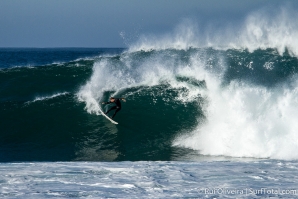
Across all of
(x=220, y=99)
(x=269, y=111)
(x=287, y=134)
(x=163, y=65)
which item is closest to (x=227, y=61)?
(x=163, y=65)

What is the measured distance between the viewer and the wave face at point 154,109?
9711 millimetres

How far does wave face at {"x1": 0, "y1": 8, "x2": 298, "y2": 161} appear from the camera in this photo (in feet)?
31.9

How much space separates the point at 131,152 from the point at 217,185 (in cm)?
369

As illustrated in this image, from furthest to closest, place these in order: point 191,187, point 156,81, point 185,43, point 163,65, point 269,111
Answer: point 185,43, point 163,65, point 156,81, point 269,111, point 191,187

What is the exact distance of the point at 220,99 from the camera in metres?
12.0

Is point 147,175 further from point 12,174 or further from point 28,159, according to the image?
point 28,159

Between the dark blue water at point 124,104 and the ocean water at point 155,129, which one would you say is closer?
the ocean water at point 155,129

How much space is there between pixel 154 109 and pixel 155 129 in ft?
4.45

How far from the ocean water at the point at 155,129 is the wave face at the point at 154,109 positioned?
4 cm

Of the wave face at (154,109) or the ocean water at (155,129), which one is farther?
the wave face at (154,109)

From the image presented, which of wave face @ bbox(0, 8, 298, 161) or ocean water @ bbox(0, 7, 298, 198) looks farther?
wave face @ bbox(0, 8, 298, 161)

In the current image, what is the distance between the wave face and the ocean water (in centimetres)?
4

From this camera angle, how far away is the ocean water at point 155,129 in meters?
6.50

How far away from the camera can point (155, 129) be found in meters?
11.4
